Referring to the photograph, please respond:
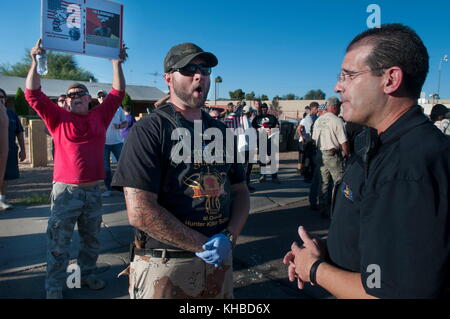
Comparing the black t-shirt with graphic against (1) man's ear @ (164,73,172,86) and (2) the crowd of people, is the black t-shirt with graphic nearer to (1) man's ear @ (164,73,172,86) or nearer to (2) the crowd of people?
(2) the crowd of people

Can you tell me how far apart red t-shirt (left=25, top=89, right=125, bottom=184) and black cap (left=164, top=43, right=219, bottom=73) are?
1559 mm

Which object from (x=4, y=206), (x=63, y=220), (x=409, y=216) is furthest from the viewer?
(x=4, y=206)

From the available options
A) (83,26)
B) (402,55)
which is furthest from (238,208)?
(83,26)

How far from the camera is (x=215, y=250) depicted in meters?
1.80

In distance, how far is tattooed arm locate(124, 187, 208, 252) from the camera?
66.6 inches

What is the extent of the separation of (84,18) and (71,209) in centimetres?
184

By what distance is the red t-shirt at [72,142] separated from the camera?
10.1 ft

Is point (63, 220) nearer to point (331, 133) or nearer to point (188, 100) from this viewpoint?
point (188, 100)

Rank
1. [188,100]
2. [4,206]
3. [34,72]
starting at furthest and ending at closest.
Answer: [4,206] < [34,72] < [188,100]

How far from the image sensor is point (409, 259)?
1.02 meters

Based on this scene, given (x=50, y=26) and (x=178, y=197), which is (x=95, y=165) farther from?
(x=178, y=197)

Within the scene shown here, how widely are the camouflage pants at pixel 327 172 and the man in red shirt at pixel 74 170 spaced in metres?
3.81

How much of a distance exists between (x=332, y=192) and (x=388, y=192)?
1.04 meters

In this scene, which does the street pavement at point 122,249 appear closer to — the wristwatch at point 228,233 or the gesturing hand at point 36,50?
the wristwatch at point 228,233
